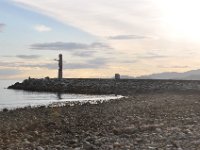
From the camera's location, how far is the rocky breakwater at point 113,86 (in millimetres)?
57638

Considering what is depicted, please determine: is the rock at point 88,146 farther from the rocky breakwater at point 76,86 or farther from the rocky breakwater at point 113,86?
the rocky breakwater at point 76,86

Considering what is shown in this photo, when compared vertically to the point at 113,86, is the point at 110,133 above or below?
below

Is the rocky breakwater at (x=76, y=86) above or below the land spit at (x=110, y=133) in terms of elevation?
above

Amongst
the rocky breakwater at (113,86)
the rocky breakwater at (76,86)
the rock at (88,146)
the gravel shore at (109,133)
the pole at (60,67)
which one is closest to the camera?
the rock at (88,146)

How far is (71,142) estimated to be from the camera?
1523cm

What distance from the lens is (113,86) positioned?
6944 cm

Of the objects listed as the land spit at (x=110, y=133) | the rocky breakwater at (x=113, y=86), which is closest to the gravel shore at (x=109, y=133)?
the land spit at (x=110, y=133)

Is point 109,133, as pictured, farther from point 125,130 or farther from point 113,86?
point 113,86

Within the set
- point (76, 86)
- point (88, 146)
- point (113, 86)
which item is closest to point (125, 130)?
point (88, 146)

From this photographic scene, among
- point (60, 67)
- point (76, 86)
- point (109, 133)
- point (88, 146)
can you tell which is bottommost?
point (88, 146)

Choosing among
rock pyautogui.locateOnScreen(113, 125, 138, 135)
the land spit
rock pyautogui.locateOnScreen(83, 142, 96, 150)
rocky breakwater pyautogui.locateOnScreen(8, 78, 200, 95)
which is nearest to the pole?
rocky breakwater pyautogui.locateOnScreen(8, 78, 200, 95)

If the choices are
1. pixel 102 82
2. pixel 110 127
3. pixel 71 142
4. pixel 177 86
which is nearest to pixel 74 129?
pixel 110 127

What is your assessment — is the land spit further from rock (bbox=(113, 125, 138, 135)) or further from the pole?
the pole

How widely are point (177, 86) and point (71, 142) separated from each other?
142 ft
